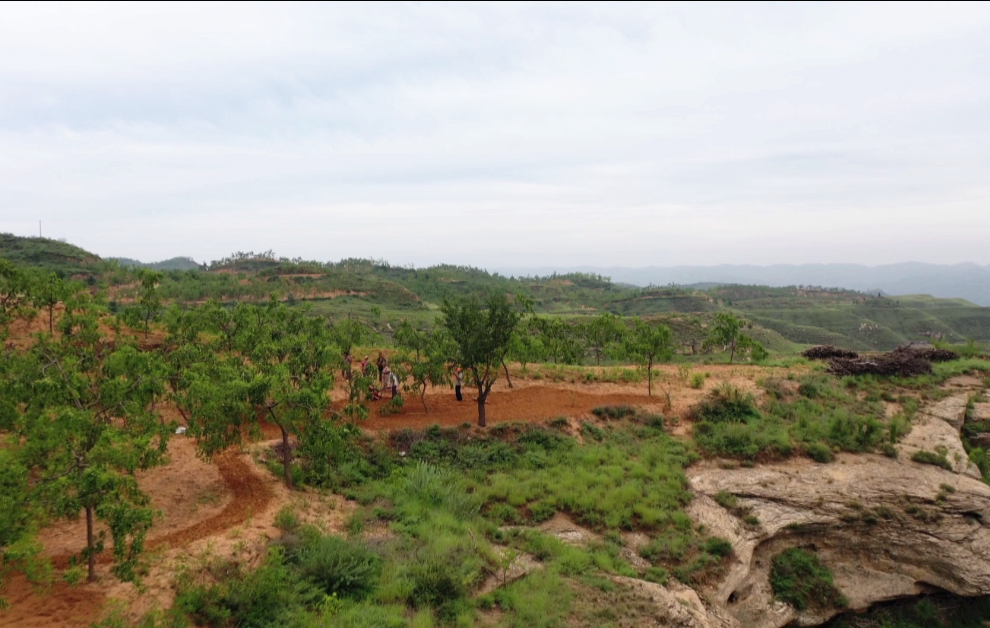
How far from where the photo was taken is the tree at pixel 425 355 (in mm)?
17422

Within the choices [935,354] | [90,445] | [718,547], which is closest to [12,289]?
[90,445]

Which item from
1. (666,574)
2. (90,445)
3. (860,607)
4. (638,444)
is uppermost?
(90,445)

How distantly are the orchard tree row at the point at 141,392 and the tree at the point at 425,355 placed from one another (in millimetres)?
58

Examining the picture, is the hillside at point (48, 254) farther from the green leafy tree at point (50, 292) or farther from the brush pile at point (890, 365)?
the brush pile at point (890, 365)

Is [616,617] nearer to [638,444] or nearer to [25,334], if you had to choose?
[638,444]

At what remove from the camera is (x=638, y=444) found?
55.7 feet

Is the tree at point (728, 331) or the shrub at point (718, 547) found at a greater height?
the tree at point (728, 331)

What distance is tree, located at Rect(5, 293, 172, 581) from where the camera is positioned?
23.1ft

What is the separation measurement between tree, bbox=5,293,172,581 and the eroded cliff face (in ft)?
40.3

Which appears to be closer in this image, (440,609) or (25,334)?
Result: (440,609)

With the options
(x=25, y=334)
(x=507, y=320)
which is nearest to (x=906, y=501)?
(x=507, y=320)

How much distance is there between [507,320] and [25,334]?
17.7 meters

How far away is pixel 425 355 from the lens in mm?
18359

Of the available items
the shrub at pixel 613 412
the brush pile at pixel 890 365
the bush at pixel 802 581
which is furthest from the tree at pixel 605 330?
the bush at pixel 802 581
